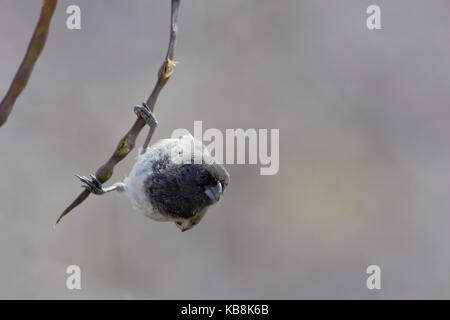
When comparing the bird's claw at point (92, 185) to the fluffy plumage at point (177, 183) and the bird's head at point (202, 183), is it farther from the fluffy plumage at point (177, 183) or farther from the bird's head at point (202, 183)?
the bird's head at point (202, 183)

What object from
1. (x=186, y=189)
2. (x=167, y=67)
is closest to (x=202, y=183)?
(x=186, y=189)

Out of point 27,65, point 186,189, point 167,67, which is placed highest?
point 167,67

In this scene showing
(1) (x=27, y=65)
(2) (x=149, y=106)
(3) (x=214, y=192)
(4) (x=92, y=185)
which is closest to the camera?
(1) (x=27, y=65)

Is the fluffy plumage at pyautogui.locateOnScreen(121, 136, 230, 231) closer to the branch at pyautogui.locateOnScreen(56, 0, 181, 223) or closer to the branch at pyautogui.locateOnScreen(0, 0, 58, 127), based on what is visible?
the branch at pyautogui.locateOnScreen(56, 0, 181, 223)

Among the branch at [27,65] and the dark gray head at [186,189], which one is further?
the dark gray head at [186,189]

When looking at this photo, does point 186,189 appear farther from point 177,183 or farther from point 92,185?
point 92,185

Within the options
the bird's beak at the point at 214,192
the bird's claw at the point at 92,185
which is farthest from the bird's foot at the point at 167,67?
the bird's claw at the point at 92,185

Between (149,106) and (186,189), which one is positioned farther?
(186,189)
